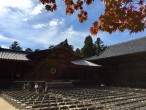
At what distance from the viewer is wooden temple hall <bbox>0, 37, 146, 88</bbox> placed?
2722cm

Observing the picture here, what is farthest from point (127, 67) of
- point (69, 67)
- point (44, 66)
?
point (44, 66)

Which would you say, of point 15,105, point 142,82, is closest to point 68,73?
point 142,82

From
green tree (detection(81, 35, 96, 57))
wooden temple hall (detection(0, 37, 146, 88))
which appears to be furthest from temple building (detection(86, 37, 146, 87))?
green tree (detection(81, 35, 96, 57))

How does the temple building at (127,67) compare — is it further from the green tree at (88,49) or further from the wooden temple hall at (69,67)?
the green tree at (88,49)

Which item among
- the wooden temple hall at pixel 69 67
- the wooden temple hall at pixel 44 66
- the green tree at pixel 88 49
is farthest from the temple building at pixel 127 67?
the green tree at pixel 88 49

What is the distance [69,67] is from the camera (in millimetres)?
31469

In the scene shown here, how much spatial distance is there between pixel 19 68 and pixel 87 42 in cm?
A: 3420

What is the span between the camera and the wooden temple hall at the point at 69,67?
89.3ft

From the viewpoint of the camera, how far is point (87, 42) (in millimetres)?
59531

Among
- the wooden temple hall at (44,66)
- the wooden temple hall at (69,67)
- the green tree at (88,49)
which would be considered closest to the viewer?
the wooden temple hall at (44,66)

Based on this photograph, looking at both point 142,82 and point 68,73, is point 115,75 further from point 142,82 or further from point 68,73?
point 68,73

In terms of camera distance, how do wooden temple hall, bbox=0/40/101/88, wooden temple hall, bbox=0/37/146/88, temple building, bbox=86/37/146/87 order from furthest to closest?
temple building, bbox=86/37/146/87 → wooden temple hall, bbox=0/37/146/88 → wooden temple hall, bbox=0/40/101/88

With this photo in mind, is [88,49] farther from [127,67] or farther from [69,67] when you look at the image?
[69,67]

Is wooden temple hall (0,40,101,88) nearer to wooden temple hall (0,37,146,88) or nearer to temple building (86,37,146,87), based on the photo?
wooden temple hall (0,37,146,88)
